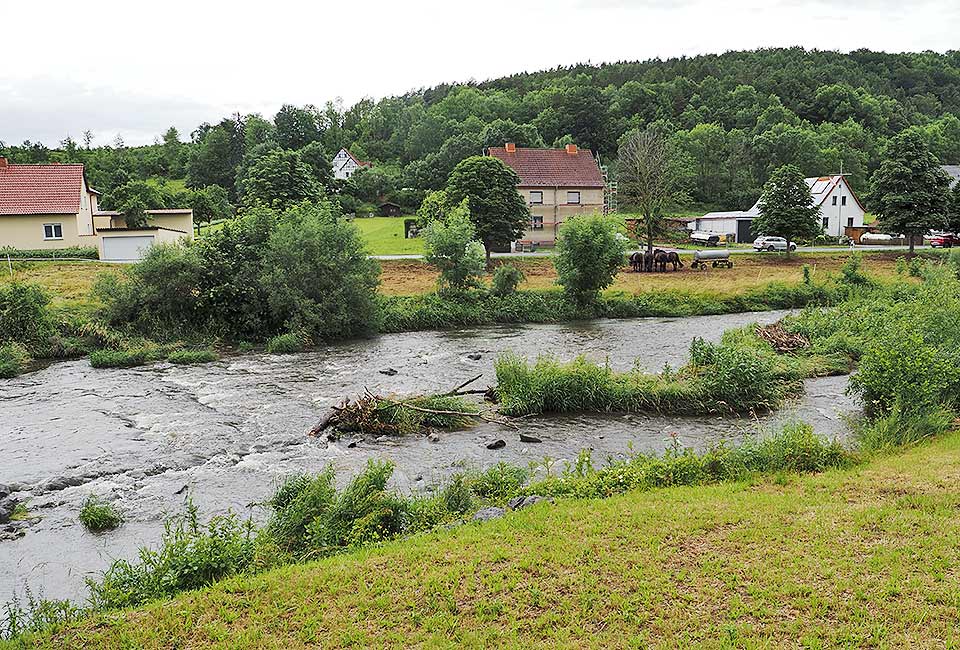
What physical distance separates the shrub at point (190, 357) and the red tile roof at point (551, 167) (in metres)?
40.5

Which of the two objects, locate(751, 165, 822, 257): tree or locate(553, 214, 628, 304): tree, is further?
locate(751, 165, 822, 257): tree

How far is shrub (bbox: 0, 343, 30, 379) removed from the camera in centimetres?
2545

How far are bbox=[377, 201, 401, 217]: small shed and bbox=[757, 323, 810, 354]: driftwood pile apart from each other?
2203 inches

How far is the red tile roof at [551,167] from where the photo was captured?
212 ft

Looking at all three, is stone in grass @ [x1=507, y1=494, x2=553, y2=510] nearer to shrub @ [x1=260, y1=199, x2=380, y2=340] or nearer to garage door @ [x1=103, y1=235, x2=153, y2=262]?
shrub @ [x1=260, y1=199, x2=380, y2=340]

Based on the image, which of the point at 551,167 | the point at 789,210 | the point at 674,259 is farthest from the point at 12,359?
the point at 551,167

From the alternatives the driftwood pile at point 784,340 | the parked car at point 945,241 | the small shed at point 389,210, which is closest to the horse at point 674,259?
the driftwood pile at point 784,340

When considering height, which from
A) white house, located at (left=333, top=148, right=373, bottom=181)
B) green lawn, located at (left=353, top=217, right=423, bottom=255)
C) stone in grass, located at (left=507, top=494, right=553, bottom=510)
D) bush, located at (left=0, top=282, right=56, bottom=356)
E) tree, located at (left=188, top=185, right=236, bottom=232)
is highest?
white house, located at (left=333, top=148, right=373, bottom=181)

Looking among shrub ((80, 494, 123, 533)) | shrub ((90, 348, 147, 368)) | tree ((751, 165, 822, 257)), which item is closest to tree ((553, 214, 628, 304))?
shrub ((90, 348, 147, 368))

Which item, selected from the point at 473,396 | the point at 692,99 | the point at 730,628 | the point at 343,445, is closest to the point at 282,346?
the point at 473,396

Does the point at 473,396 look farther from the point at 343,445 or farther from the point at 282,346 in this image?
the point at 282,346

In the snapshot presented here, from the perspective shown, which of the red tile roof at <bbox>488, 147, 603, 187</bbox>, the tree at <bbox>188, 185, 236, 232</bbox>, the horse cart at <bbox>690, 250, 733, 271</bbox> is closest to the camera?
the horse cart at <bbox>690, 250, 733, 271</bbox>

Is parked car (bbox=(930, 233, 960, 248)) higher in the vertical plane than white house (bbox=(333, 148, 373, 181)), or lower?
lower

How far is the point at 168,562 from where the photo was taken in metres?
9.05
